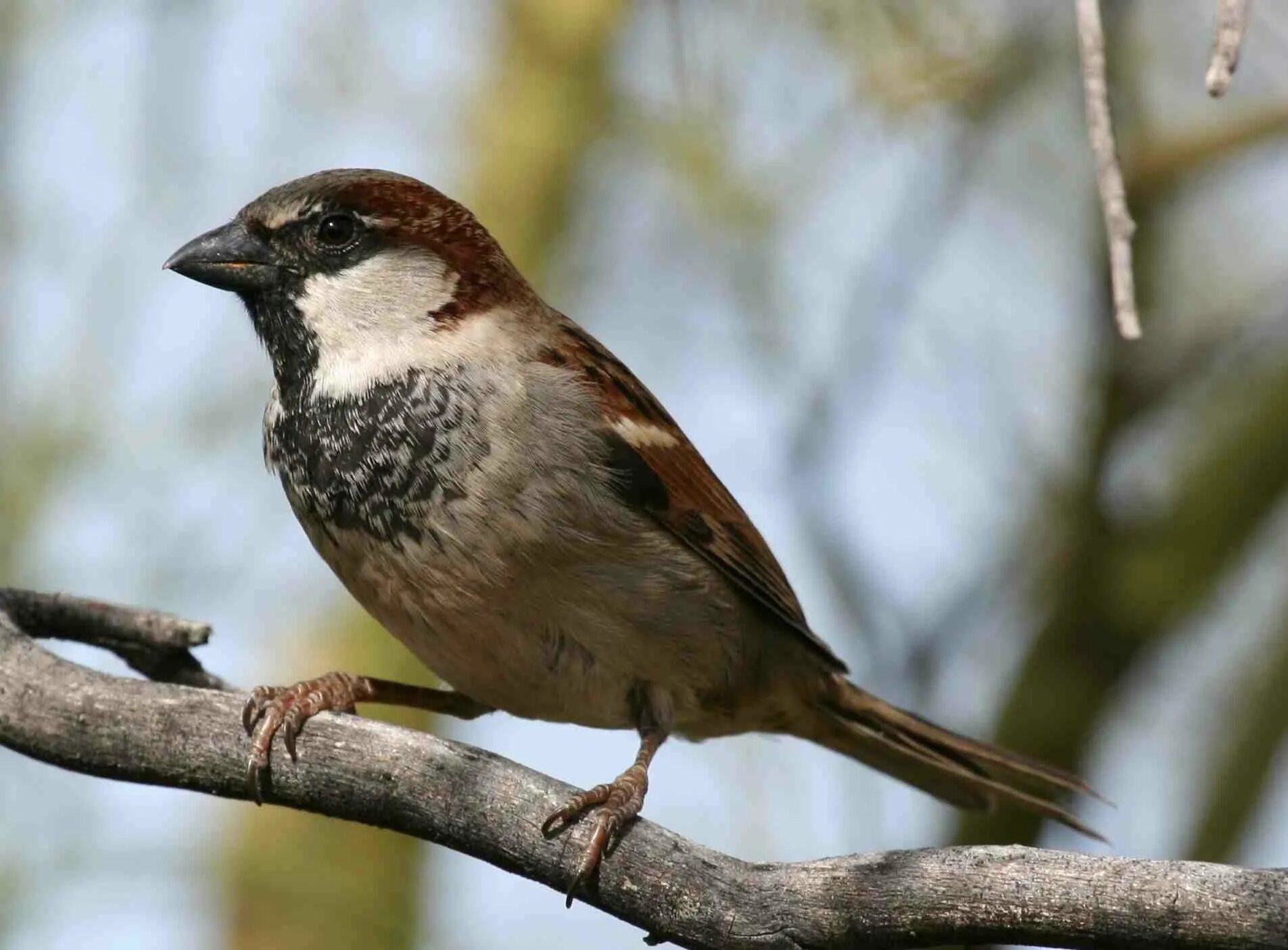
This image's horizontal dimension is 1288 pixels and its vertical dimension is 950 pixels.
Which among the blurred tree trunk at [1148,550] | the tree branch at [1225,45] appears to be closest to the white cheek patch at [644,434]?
the blurred tree trunk at [1148,550]

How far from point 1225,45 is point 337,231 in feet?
7.78

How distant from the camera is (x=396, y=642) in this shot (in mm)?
5641

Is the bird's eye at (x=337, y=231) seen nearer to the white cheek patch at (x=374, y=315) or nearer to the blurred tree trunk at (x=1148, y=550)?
the white cheek patch at (x=374, y=315)

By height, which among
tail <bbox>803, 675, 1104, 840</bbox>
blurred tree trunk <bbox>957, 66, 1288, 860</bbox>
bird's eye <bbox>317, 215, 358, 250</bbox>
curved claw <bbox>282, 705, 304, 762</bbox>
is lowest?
curved claw <bbox>282, 705, 304, 762</bbox>

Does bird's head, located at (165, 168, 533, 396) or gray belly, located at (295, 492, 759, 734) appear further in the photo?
bird's head, located at (165, 168, 533, 396)

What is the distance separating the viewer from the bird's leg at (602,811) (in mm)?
2984

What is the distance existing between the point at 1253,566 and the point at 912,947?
10.4 feet

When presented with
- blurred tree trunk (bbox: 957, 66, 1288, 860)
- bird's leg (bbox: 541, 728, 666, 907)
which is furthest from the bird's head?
blurred tree trunk (bbox: 957, 66, 1288, 860)

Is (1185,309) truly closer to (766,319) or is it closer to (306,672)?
(766,319)

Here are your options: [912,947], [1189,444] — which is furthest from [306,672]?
[912,947]

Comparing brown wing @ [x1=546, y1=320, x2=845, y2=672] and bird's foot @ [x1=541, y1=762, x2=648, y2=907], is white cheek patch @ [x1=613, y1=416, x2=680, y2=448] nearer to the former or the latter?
brown wing @ [x1=546, y1=320, x2=845, y2=672]

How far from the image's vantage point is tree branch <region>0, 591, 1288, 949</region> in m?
2.43

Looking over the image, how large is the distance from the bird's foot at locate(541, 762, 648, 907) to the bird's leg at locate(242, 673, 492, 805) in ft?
1.61

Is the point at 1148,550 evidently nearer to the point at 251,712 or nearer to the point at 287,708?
the point at 287,708
